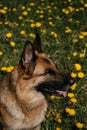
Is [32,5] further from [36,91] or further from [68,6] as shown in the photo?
[36,91]

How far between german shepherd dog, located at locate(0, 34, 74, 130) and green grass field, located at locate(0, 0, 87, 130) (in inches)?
17.7

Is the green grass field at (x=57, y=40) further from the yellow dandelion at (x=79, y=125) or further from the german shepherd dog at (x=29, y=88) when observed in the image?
the german shepherd dog at (x=29, y=88)

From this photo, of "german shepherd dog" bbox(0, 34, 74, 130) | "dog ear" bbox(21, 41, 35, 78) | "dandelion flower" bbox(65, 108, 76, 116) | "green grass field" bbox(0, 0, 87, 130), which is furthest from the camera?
"green grass field" bbox(0, 0, 87, 130)

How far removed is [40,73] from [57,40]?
245 cm

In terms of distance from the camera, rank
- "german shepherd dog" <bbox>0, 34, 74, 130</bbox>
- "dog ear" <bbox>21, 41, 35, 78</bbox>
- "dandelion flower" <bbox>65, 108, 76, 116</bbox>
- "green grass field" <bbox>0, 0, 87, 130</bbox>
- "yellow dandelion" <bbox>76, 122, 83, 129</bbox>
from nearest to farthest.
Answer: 1. "dog ear" <bbox>21, 41, 35, 78</bbox>
2. "german shepherd dog" <bbox>0, 34, 74, 130</bbox>
3. "yellow dandelion" <bbox>76, 122, 83, 129</bbox>
4. "dandelion flower" <bbox>65, 108, 76, 116</bbox>
5. "green grass field" <bbox>0, 0, 87, 130</bbox>

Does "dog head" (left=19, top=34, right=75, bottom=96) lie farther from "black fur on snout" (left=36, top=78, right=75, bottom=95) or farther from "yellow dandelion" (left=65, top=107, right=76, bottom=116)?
"yellow dandelion" (left=65, top=107, right=76, bottom=116)

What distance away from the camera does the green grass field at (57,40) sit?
4.84 m

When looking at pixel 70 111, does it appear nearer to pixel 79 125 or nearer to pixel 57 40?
pixel 79 125

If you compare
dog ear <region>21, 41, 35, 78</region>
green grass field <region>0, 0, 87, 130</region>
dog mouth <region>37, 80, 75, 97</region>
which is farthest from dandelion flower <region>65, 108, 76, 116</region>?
dog ear <region>21, 41, 35, 78</region>

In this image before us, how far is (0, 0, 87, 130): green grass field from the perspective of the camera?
484 cm

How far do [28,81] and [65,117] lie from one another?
1.13 metres

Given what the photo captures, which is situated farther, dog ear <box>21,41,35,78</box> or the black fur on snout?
the black fur on snout

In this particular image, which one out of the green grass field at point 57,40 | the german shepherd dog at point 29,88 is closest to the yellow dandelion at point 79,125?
the green grass field at point 57,40

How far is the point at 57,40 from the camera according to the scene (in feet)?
20.8
